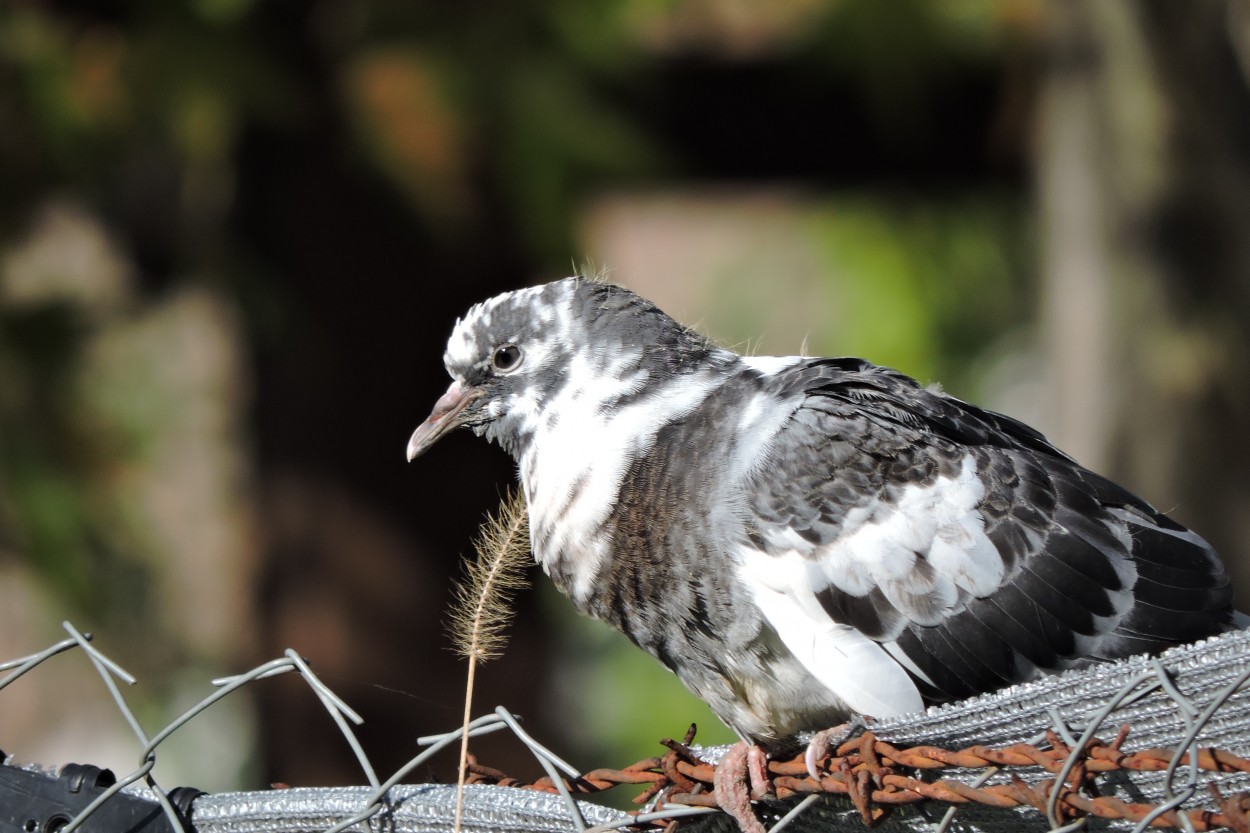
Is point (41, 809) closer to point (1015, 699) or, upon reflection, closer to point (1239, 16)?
point (1015, 699)

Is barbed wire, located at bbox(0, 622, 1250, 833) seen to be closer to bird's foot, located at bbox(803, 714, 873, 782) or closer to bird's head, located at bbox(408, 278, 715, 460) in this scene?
bird's foot, located at bbox(803, 714, 873, 782)

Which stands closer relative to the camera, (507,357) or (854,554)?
(854,554)

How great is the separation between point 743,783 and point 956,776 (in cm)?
33

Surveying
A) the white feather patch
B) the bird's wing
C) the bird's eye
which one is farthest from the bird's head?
the white feather patch

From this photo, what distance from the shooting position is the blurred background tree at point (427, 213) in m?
4.24

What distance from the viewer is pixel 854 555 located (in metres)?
1.99

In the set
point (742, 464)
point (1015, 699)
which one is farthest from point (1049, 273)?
point (1015, 699)

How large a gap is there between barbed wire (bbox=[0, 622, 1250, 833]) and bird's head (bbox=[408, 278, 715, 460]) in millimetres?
813

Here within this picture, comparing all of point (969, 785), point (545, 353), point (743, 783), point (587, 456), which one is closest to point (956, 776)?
point (969, 785)

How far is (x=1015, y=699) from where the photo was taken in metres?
1.39

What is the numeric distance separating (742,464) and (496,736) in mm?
3083

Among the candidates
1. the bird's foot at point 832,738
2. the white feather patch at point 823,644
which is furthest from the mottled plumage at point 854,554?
the bird's foot at point 832,738

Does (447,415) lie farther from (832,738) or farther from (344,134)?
(344,134)

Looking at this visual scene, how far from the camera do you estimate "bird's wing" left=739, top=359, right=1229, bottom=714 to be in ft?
6.46
